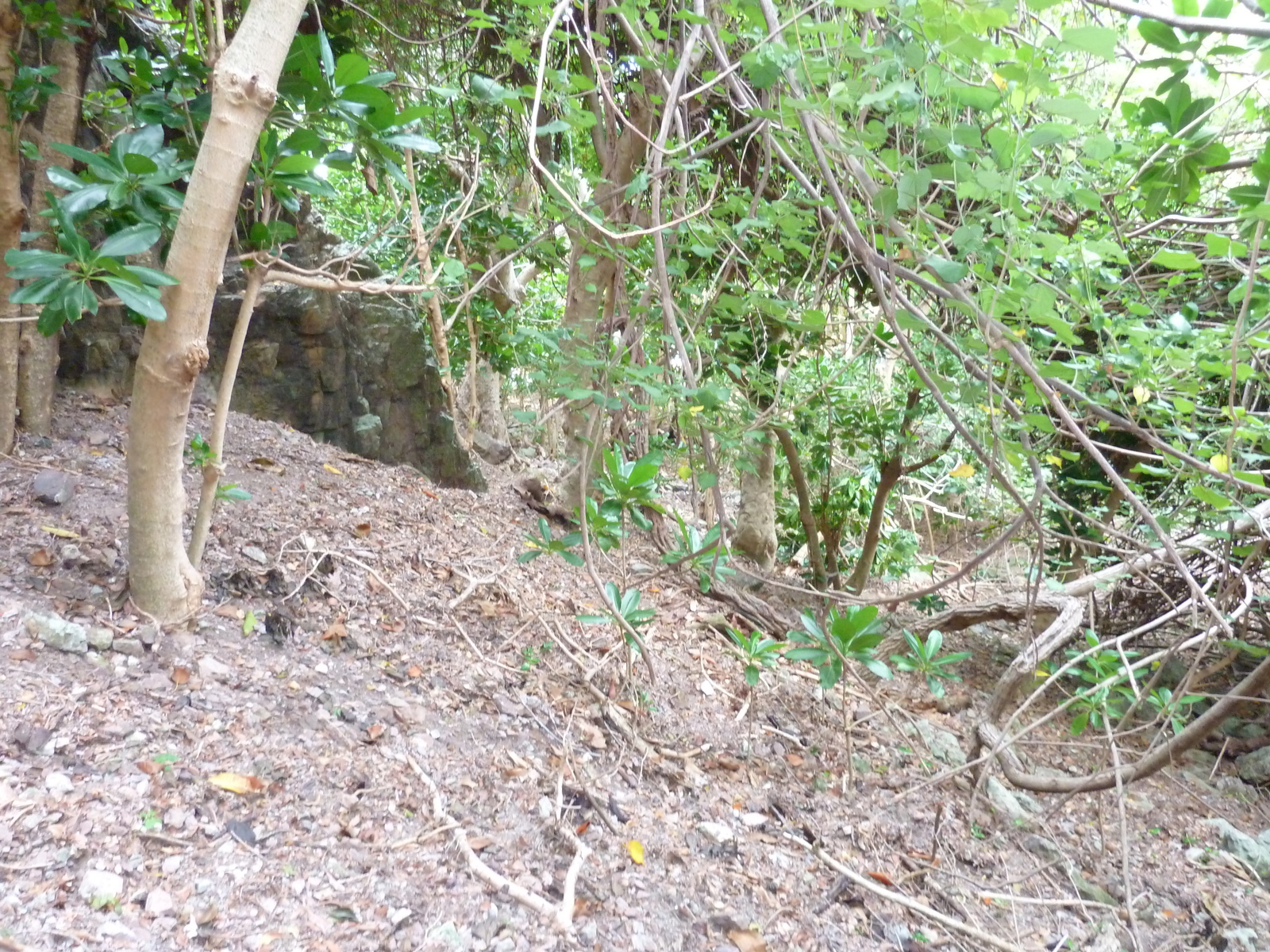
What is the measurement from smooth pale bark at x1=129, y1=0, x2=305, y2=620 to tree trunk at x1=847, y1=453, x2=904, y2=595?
3850mm

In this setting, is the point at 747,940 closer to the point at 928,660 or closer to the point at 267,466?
the point at 928,660

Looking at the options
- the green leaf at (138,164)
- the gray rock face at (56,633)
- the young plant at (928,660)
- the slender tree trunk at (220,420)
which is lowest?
the young plant at (928,660)

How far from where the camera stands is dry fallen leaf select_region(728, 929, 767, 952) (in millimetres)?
1678

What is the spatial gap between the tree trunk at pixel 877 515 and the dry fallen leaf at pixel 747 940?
3.23m

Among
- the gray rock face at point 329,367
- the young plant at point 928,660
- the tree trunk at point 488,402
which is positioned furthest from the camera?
the tree trunk at point 488,402

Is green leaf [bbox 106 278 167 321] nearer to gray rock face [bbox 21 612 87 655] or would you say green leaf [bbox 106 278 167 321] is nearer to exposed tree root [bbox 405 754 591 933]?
gray rock face [bbox 21 612 87 655]

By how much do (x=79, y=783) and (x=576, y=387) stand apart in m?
1.31

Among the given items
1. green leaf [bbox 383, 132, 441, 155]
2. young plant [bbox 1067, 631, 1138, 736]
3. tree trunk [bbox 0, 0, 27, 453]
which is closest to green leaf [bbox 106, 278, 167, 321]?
green leaf [bbox 383, 132, 441, 155]

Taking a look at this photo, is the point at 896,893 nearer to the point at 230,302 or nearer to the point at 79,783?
the point at 79,783

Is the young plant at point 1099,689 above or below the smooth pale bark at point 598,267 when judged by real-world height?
below

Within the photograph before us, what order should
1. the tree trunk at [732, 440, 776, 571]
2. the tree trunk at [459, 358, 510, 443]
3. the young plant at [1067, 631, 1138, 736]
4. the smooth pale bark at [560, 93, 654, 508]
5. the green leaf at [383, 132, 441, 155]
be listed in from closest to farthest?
the green leaf at [383, 132, 441, 155] < the young plant at [1067, 631, 1138, 736] < the smooth pale bark at [560, 93, 654, 508] < the tree trunk at [732, 440, 776, 571] < the tree trunk at [459, 358, 510, 443]

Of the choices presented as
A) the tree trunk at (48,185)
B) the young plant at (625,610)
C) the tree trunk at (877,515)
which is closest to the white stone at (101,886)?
the young plant at (625,610)

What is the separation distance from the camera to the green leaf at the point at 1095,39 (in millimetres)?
1081

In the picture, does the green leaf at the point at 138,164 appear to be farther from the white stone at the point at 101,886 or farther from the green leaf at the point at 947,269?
the green leaf at the point at 947,269
